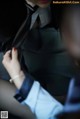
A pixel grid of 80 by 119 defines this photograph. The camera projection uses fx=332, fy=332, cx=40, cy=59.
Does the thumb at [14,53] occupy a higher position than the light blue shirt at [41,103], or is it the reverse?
the thumb at [14,53]

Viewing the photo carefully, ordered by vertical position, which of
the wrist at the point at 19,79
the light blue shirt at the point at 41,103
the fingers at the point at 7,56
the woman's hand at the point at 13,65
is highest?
the fingers at the point at 7,56

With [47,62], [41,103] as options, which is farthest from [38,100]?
[47,62]

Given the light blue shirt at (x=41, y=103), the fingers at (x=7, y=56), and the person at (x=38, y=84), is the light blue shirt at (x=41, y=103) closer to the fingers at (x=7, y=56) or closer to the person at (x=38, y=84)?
the person at (x=38, y=84)

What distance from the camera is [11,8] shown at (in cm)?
113

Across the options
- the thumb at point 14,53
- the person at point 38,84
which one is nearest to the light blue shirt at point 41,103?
the person at point 38,84

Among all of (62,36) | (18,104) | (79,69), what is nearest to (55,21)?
(62,36)

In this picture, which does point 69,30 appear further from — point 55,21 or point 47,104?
point 47,104

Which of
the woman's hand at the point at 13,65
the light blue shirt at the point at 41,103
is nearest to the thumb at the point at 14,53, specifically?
the woman's hand at the point at 13,65

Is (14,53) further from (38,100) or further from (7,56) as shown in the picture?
(38,100)

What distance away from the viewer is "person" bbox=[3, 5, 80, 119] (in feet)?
3.52

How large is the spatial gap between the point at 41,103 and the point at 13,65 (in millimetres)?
158

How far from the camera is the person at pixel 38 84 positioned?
3.52 ft

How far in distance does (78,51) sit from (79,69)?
0.07m

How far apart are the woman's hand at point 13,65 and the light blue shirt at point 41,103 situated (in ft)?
0.19
